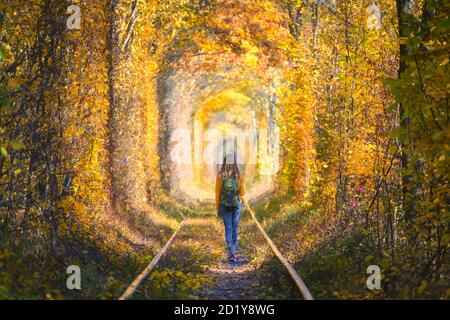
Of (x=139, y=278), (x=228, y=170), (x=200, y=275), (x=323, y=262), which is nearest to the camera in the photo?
(x=139, y=278)

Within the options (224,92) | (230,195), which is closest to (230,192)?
(230,195)

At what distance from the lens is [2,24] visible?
8031 millimetres

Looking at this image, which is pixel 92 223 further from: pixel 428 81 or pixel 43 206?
→ pixel 428 81

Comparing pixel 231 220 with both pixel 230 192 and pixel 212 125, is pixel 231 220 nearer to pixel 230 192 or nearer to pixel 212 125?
pixel 230 192

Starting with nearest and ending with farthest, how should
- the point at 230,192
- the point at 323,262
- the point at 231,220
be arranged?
the point at 323,262
the point at 230,192
the point at 231,220

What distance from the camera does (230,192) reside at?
13023 millimetres

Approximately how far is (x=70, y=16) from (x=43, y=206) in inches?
114

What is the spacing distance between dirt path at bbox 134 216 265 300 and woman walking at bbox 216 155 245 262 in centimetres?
50

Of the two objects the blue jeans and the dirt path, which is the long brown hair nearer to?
the blue jeans

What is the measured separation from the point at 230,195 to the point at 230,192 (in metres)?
0.06

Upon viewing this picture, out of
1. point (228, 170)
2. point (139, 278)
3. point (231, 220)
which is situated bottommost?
point (139, 278)

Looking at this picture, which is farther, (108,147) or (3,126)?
(108,147)

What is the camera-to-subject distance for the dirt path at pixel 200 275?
9.03 meters
